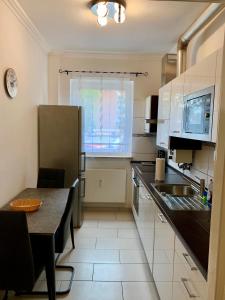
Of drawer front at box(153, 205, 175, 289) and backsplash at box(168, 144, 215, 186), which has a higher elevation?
backsplash at box(168, 144, 215, 186)

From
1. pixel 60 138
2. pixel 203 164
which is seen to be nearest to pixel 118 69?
pixel 60 138

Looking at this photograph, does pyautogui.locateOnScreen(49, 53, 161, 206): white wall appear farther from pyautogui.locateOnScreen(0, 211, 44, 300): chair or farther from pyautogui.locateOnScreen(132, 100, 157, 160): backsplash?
pyautogui.locateOnScreen(0, 211, 44, 300): chair

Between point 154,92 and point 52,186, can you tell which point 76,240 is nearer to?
point 52,186

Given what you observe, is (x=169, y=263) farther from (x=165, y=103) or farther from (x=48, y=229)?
(x=165, y=103)

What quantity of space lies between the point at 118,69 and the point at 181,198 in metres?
2.61

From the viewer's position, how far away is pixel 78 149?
3607 mm

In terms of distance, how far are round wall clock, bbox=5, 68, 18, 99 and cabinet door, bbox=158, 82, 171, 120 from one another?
66.8 inches

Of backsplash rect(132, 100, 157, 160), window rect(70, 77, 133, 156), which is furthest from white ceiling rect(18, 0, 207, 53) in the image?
backsplash rect(132, 100, 157, 160)

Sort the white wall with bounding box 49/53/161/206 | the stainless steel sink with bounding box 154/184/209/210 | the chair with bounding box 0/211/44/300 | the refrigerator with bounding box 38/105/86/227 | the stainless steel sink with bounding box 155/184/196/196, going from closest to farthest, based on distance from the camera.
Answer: the chair with bounding box 0/211/44/300 → the stainless steel sink with bounding box 154/184/209/210 → the stainless steel sink with bounding box 155/184/196/196 → the refrigerator with bounding box 38/105/86/227 → the white wall with bounding box 49/53/161/206

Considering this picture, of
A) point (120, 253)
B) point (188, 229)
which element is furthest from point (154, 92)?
point (188, 229)

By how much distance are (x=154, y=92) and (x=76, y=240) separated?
2.60 meters

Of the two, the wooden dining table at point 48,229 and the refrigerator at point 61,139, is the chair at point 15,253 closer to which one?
the wooden dining table at point 48,229

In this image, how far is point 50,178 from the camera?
130 inches

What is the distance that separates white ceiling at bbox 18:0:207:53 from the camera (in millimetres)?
2514
